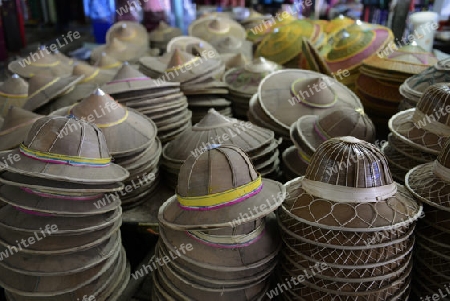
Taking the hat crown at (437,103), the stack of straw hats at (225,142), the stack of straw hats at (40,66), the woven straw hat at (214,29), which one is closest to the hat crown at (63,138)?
the stack of straw hats at (225,142)

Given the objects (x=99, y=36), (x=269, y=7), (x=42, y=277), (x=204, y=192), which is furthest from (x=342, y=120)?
(x=269, y=7)

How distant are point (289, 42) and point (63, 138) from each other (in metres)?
3.73

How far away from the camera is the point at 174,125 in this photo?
10.3ft

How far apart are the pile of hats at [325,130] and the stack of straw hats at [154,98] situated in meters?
→ 1.04

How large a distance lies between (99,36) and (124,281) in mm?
6224

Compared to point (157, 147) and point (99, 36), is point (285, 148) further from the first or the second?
point (99, 36)

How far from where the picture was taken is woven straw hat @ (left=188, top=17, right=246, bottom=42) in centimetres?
593

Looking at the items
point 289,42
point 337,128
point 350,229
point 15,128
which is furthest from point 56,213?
point 289,42

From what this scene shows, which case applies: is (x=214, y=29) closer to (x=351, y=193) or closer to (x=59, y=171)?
(x=59, y=171)

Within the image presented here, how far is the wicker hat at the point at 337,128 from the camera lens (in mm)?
2512

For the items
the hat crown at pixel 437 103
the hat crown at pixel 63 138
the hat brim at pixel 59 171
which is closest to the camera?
the hat brim at pixel 59 171

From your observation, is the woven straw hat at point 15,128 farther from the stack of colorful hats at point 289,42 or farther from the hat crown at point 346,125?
the stack of colorful hats at point 289,42

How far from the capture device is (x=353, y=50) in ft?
13.6

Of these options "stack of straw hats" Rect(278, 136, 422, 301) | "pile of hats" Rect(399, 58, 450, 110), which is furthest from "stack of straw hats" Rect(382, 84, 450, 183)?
"stack of straw hats" Rect(278, 136, 422, 301)
